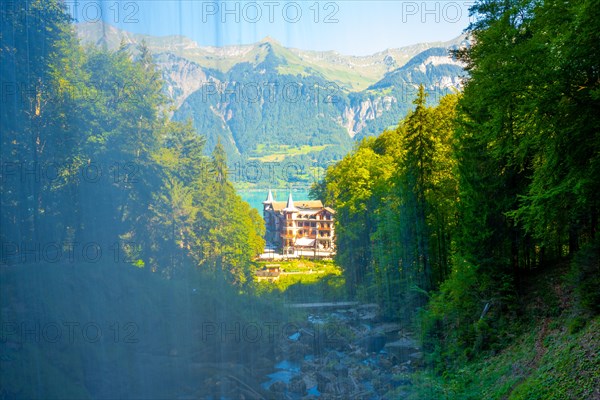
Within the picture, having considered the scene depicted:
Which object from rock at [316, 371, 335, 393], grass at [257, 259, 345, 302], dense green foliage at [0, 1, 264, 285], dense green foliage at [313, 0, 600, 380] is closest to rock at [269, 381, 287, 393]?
rock at [316, 371, 335, 393]

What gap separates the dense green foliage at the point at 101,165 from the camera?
23.6 meters

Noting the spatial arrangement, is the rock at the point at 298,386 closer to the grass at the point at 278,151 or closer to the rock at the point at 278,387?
the rock at the point at 278,387

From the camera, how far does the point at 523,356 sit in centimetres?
1141

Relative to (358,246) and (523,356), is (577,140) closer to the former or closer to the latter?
(523,356)

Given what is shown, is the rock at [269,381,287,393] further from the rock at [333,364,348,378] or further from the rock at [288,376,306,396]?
the rock at [333,364,348,378]

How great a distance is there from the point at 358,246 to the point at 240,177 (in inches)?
333

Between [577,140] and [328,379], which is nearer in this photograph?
[577,140]

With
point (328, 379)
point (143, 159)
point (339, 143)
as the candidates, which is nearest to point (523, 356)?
point (328, 379)

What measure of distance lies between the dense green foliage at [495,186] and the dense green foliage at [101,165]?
857 centimetres

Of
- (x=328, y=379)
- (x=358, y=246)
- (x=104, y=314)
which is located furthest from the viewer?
(x=358, y=246)

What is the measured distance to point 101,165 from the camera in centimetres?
2562

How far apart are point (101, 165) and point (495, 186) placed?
19.1m

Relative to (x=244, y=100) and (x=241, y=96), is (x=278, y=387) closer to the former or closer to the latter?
(x=244, y=100)

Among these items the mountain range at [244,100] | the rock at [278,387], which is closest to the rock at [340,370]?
the rock at [278,387]
